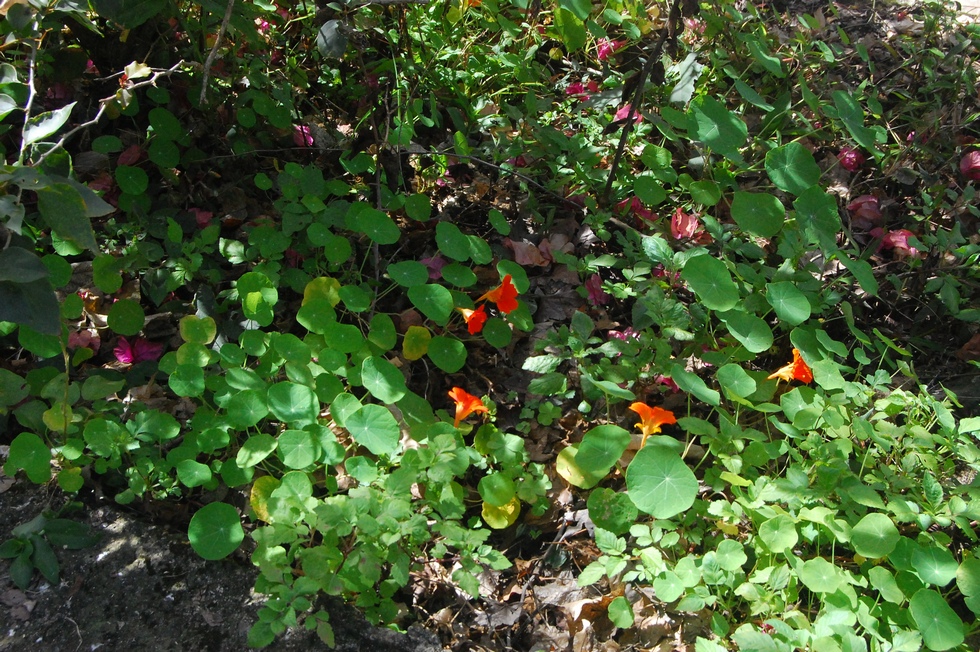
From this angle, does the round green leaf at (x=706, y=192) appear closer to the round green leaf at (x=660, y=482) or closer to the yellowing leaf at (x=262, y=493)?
the round green leaf at (x=660, y=482)

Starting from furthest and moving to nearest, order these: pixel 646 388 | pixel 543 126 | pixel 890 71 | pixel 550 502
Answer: pixel 890 71 → pixel 543 126 → pixel 646 388 → pixel 550 502

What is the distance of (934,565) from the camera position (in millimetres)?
1748

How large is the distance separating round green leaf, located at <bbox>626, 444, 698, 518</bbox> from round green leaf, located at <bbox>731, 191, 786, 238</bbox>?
2.94 ft

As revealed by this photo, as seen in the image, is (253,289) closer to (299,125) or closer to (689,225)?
(299,125)

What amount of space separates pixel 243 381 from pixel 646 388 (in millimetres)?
1270

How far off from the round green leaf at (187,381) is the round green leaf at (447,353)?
68 centimetres

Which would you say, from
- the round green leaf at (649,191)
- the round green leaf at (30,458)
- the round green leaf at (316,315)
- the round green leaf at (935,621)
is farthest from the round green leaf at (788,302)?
the round green leaf at (30,458)

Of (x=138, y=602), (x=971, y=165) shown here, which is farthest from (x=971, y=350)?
(x=138, y=602)

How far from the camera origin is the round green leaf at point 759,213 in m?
2.34

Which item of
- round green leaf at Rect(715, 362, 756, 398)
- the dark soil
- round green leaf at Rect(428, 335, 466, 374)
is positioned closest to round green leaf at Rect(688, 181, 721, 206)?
round green leaf at Rect(715, 362, 756, 398)

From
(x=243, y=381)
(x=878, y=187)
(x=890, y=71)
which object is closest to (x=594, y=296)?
(x=243, y=381)

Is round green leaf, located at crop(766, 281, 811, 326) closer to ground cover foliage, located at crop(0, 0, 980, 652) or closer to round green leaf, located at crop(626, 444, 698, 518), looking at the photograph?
ground cover foliage, located at crop(0, 0, 980, 652)

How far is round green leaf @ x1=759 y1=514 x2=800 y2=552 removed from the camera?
1.77m

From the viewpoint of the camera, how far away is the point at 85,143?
259cm
